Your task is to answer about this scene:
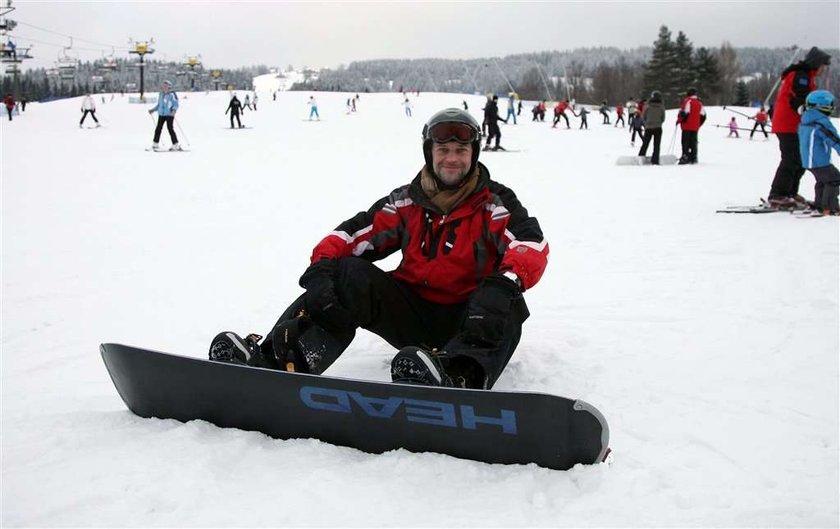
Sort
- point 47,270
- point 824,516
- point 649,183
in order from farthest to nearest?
point 649,183 < point 47,270 < point 824,516

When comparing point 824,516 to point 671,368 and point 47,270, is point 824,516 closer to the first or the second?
point 671,368

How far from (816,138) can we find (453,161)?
18.1ft

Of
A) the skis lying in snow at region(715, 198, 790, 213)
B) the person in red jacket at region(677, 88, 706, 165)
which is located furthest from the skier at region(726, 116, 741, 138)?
the skis lying in snow at region(715, 198, 790, 213)

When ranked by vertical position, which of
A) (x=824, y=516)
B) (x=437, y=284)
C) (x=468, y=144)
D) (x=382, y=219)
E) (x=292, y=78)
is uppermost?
(x=292, y=78)

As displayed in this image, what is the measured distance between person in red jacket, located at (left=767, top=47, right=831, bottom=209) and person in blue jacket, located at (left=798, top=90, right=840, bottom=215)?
30 cm

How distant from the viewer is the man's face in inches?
106

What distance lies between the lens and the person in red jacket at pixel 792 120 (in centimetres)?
685

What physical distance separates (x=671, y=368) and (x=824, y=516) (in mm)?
1236

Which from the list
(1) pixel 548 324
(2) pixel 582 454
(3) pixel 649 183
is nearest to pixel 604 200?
(3) pixel 649 183

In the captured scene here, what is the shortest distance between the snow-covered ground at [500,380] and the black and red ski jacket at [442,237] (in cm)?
56

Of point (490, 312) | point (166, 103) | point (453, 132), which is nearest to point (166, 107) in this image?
point (166, 103)

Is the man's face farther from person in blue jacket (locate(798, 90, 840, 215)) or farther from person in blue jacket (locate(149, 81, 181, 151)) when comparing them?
person in blue jacket (locate(149, 81, 181, 151))

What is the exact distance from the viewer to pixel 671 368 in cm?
299

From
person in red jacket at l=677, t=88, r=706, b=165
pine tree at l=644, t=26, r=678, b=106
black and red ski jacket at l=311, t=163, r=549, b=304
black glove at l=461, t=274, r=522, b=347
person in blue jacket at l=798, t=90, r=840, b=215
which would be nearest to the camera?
black glove at l=461, t=274, r=522, b=347
